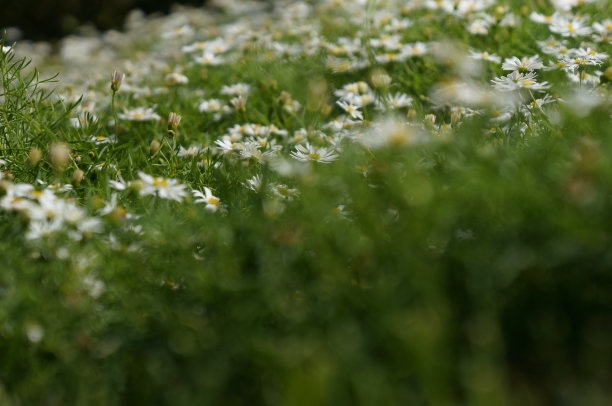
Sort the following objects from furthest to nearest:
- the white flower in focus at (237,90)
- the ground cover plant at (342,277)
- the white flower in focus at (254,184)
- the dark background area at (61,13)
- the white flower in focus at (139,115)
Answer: the dark background area at (61,13), the white flower in focus at (237,90), the white flower in focus at (139,115), the white flower in focus at (254,184), the ground cover plant at (342,277)

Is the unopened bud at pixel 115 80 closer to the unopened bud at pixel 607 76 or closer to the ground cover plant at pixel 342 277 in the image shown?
the ground cover plant at pixel 342 277

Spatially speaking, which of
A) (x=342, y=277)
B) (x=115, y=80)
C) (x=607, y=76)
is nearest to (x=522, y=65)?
(x=607, y=76)

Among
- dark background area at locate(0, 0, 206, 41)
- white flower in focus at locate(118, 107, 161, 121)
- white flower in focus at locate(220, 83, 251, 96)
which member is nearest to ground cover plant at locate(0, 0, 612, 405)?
white flower in focus at locate(118, 107, 161, 121)

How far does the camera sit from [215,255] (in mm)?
1518

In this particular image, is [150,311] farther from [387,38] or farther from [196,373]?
[387,38]

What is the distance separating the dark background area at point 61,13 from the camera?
10.5 meters

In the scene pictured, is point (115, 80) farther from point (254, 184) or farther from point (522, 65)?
point (522, 65)

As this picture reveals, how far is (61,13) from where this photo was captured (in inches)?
425

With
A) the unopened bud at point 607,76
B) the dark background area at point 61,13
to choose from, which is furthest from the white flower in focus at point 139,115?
the dark background area at point 61,13

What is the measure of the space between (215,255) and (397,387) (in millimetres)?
630

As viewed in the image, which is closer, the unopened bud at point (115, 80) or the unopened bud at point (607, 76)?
the unopened bud at point (607, 76)

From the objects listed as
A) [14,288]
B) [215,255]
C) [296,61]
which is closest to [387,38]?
[296,61]

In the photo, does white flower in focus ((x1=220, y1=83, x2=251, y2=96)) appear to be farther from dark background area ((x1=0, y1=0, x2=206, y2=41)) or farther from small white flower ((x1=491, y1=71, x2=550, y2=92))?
dark background area ((x1=0, y1=0, x2=206, y2=41))

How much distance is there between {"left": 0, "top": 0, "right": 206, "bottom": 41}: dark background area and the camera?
10.5m
